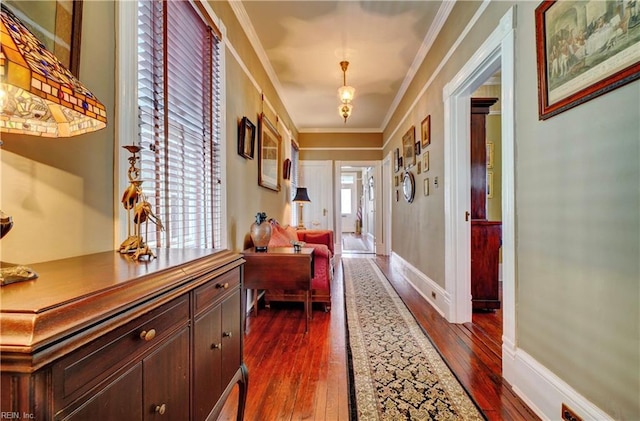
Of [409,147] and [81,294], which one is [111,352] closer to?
[81,294]

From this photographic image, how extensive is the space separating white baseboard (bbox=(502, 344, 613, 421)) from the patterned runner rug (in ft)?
0.98

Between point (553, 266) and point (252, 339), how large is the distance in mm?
2101

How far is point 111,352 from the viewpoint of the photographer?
0.63m

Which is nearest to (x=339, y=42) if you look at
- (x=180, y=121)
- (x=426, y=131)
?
(x=426, y=131)

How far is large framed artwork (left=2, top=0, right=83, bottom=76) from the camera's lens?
0.88 metres

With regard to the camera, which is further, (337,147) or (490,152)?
(337,147)

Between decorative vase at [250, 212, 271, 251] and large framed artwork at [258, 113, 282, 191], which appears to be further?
large framed artwork at [258, 113, 282, 191]

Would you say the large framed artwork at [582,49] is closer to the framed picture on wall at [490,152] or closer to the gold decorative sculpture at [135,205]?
the gold decorative sculpture at [135,205]

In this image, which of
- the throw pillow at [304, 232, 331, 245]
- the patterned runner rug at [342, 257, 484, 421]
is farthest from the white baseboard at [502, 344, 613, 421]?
the throw pillow at [304, 232, 331, 245]

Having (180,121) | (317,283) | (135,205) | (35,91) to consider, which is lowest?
(317,283)

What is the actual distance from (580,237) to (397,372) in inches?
50.0

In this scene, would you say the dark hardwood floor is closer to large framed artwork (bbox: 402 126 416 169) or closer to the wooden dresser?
the wooden dresser

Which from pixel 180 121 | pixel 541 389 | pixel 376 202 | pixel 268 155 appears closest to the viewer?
pixel 541 389

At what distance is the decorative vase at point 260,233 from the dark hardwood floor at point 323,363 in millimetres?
733
